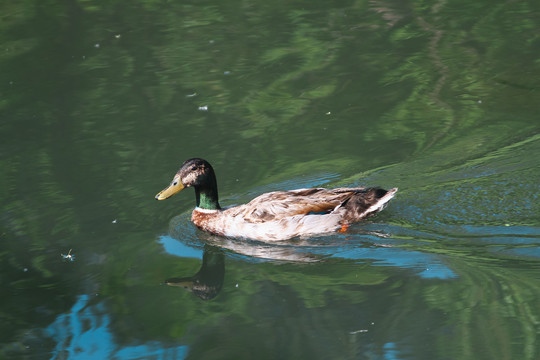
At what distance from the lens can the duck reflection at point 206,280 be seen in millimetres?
8008

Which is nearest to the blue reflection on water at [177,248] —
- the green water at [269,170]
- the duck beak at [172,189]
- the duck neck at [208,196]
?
the green water at [269,170]

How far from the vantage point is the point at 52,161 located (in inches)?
451

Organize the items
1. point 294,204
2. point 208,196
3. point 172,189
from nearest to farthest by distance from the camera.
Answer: point 294,204, point 172,189, point 208,196

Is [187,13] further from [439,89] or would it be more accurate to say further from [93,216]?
[93,216]

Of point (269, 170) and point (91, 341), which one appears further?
point (269, 170)

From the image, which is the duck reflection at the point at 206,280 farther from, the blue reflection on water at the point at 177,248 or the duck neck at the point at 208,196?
the duck neck at the point at 208,196

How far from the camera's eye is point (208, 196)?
384 inches

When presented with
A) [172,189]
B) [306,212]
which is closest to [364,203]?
[306,212]

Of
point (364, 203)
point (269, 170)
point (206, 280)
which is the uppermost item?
point (364, 203)

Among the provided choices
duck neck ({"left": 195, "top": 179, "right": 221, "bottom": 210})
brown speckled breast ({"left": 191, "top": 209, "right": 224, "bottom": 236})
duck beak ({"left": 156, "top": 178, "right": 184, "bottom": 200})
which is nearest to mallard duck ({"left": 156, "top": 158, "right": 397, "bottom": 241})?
brown speckled breast ({"left": 191, "top": 209, "right": 224, "bottom": 236})

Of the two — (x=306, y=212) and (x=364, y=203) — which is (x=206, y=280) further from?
(x=364, y=203)

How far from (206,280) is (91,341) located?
1.54 meters

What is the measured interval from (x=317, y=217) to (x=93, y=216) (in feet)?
9.40

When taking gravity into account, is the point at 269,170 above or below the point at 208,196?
below
